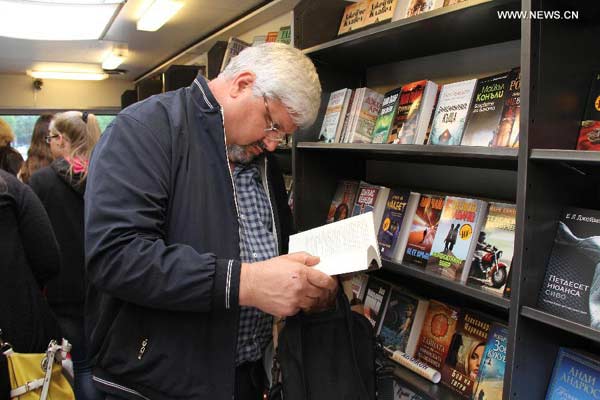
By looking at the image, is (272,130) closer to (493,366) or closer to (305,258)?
(305,258)

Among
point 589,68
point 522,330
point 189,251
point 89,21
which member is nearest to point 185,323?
point 189,251

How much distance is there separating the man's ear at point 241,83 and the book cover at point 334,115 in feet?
2.69

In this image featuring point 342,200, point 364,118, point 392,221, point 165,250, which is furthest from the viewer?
point 342,200

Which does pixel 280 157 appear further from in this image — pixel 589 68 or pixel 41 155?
pixel 589 68

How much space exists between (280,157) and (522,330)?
76.2 inches

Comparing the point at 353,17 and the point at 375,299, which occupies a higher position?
the point at 353,17

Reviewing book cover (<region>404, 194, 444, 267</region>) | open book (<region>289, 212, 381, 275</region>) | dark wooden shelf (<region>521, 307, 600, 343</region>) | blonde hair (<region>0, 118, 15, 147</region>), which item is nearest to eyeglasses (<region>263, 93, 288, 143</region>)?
open book (<region>289, 212, 381, 275</region>)

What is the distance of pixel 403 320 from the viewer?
1.92 m

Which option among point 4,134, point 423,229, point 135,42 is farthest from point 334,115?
point 135,42

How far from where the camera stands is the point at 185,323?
119cm

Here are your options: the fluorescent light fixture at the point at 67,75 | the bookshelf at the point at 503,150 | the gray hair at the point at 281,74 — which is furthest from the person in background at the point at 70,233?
the fluorescent light fixture at the point at 67,75

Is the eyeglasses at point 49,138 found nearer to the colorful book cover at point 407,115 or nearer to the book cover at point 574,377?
the colorful book cover at point 407,115

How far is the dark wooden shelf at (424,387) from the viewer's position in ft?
5.34

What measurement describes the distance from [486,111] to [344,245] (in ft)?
2.21
